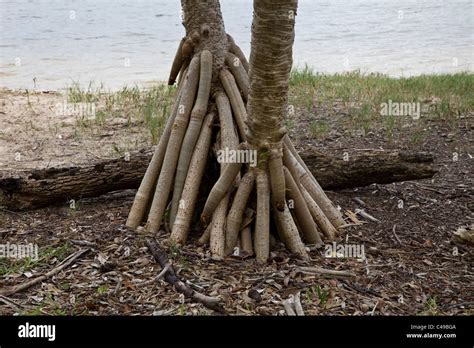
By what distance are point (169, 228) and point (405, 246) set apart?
1.57 m

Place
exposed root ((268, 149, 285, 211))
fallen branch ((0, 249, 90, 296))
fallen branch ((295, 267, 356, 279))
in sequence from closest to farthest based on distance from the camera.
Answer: fallen branch ((0, 249, 90, 296)) → fallen branch ((295, 267, 356, 279)) → exposed root ((268, 149, 285, 211))

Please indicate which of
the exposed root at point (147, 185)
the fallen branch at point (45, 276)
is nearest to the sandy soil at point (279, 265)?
the fallen branch at point (45, 276)

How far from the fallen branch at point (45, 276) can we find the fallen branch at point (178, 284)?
0.44m

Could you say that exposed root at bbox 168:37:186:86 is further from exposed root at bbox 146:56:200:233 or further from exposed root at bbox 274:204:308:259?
exposed root at bbox 274:204:308:259

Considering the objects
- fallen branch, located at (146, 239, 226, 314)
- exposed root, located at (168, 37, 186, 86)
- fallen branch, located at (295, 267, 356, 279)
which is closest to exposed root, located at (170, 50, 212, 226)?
exposed root, located at (168, 37, 186, 86)

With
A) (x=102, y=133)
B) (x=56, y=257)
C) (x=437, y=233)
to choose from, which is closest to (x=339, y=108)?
(x=102, y=133)

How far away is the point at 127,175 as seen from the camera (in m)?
5.21

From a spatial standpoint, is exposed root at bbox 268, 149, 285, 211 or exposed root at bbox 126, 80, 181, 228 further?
exposed root at bbox 126, 80, 181, 228

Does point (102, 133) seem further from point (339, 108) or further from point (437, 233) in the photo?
point (437, 233)

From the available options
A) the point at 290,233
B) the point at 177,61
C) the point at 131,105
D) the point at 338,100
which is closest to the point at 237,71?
the point at 177,61

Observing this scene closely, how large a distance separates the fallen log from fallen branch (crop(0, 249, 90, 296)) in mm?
985

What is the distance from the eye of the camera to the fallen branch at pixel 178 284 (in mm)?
3543

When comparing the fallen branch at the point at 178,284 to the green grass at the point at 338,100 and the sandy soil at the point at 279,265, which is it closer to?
the sandy soil at the point at 279,265

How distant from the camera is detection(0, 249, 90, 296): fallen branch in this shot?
3793 millimetres
